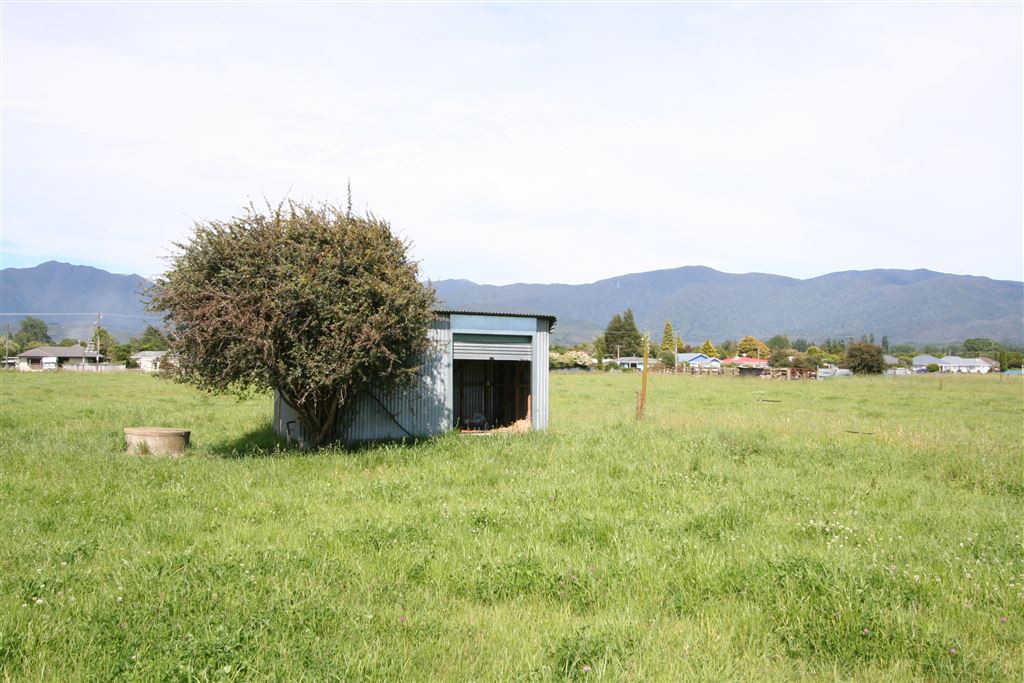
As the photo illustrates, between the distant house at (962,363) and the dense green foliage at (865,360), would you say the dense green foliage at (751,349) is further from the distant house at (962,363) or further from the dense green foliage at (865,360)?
the dense green foliage at (865,360)

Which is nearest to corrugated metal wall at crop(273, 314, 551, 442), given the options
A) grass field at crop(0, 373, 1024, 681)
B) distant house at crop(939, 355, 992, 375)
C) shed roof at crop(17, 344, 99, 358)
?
grass field at crop(0, 373, 1024, 681)

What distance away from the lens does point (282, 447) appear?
597 inches

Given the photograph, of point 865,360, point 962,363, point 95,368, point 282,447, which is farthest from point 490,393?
point 962,363

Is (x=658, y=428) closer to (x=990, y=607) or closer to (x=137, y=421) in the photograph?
(x=990, y=607)

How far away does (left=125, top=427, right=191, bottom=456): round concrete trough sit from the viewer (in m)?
13.5

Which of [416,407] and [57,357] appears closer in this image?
[416,407]

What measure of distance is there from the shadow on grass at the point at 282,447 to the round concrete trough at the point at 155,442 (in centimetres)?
74

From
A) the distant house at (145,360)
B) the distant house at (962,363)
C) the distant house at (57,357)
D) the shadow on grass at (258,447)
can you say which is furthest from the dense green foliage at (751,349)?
the shadow on grass at (258,447)

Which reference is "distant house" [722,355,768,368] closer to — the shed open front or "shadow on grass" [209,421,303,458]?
the shed open front

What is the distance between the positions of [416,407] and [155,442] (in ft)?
17.6

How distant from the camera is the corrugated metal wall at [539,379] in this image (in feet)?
55.8

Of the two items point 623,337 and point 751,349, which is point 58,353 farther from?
point 751,349

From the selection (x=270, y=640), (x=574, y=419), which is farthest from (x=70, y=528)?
(x=574, y=419)

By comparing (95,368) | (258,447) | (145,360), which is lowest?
(95,368)
